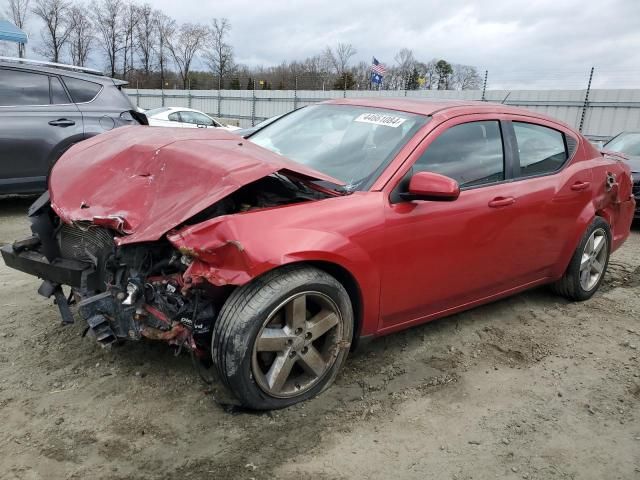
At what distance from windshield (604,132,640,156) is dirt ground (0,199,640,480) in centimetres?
652

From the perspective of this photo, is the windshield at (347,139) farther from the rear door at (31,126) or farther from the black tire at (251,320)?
the rear door at (31,126)

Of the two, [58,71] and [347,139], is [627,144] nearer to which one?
[347,139]

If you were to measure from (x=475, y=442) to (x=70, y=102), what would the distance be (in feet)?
20.0

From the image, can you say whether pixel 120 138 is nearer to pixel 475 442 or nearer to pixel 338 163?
pixel 338 163

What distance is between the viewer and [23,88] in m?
6.24

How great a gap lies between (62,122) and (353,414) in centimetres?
534

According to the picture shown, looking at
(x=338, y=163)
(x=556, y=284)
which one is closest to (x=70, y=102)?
(x=338, y=163)

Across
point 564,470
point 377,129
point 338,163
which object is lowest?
point 564,470

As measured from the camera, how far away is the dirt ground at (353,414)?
93.3 inches

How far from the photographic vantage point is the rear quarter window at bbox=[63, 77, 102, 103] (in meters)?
6.55

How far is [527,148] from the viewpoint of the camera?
389cm

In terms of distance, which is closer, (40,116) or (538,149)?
(538,149)

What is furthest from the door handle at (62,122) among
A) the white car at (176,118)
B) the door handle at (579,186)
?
the white car at (176,118)

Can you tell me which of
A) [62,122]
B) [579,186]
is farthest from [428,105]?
[62,122]
